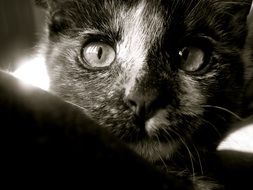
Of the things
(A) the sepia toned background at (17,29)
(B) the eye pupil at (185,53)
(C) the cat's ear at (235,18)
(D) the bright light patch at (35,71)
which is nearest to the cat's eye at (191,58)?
(B) the eye pupil at (185,53)

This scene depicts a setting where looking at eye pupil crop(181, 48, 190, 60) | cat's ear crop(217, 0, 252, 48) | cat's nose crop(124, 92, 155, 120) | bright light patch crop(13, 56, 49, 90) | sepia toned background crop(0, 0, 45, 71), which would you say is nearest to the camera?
cat's nose crop(124, 92, 155, 120)

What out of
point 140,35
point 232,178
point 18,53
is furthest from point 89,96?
point 18,53

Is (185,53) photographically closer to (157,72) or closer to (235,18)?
(157,72)

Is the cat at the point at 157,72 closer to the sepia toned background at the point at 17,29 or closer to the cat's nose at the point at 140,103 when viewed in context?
the cat's nose at the point at 140,103

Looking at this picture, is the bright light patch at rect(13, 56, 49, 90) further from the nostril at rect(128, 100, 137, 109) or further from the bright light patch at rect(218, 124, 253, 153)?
the bright light patch at rect(218, 124, 253, 153)

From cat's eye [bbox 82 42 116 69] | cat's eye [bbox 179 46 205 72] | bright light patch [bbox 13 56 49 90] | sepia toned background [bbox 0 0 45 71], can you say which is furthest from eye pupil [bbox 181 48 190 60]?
sepia toned background [bbox 0 0 45 71]

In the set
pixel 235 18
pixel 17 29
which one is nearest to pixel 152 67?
pixel 235 18
